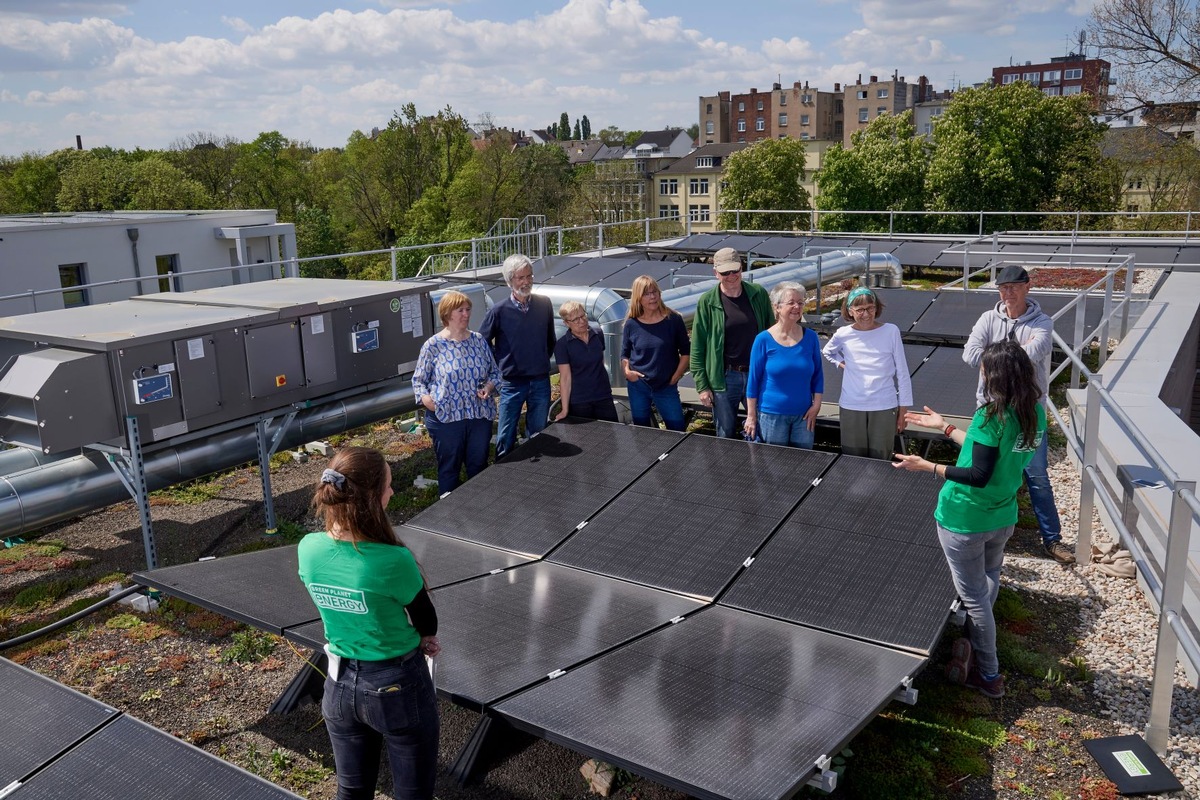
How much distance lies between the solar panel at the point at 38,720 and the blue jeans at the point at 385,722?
133 cm

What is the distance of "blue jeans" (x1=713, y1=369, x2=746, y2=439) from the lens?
7141 millimetres

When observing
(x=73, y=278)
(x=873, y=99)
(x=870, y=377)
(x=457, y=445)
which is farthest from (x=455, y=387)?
(x=873, y=99)

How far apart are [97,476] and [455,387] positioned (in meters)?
2.77

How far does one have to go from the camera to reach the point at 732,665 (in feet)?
13.6

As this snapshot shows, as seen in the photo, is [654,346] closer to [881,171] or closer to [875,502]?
[875,502]

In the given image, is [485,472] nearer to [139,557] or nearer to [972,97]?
[139,557]

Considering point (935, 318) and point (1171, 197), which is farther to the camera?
point (1171, 197)

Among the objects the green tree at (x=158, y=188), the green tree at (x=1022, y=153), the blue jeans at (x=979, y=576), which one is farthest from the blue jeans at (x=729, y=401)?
the green tree at (x=158, y=188)

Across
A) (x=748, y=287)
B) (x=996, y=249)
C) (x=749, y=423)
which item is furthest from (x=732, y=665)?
(x=996, y=249)

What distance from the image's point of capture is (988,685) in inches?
197

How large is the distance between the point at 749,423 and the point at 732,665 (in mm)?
2755

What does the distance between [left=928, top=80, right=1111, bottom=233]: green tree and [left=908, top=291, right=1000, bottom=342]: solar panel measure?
110ft

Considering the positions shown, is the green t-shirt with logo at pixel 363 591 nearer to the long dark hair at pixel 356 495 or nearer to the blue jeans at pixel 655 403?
the long dark hair at pixel 356 495

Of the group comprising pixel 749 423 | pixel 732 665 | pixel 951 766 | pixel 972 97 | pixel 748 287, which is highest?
pixel 972 97
